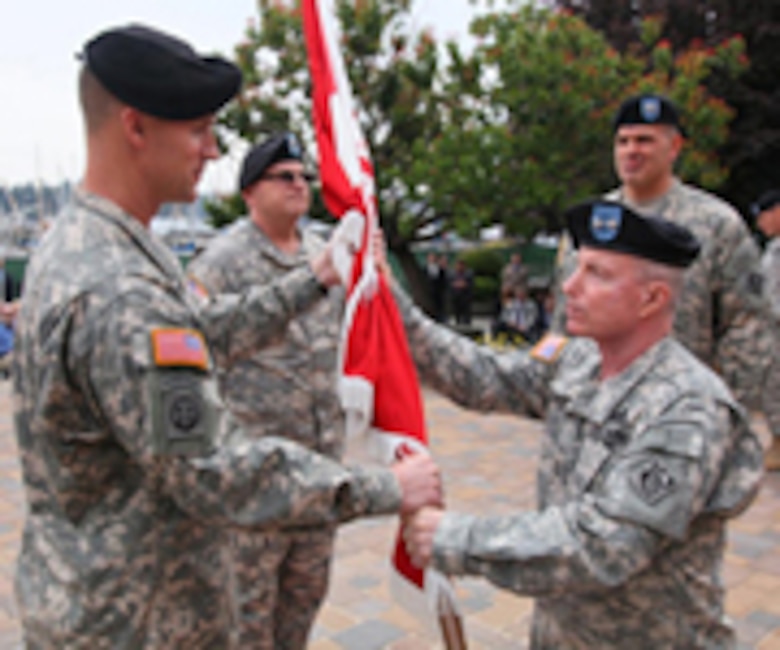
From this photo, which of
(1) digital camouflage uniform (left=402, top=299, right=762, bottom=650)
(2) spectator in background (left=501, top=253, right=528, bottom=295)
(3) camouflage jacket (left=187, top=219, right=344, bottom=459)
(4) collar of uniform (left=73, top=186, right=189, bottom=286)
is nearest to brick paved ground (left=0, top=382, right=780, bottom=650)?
(3) camouflage jacket (left=187, top=219, right=344, bottom=459)

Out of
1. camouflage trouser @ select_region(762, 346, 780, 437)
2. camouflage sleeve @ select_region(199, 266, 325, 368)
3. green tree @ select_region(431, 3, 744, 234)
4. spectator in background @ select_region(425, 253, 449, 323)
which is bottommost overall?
camouflage trouser @ select_region(762, 346, 780, 437)

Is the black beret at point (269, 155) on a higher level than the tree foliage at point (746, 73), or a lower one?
lower

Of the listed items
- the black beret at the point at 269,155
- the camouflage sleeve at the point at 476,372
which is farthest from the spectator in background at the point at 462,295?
the camouflage sleeve at the point at 476,372

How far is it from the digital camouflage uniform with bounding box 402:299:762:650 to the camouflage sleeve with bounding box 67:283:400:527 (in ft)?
1.14

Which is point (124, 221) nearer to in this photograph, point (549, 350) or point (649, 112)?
point (549, 350)

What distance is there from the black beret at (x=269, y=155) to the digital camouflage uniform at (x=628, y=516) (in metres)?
1.65

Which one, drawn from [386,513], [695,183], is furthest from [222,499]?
[695,183]

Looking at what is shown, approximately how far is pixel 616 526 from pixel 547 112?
10.00 m

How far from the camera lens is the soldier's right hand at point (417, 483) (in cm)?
183

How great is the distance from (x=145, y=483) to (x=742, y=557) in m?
3.81

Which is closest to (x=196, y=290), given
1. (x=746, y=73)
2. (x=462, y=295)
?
(x=462, y=295)

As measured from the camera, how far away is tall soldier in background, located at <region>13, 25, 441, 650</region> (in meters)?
1.50

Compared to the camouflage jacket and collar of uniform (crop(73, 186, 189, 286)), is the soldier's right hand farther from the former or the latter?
the camouflage jacket

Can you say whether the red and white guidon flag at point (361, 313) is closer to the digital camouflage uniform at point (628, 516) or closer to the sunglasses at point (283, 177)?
the digital camouflage uniform at point (628, 516)
